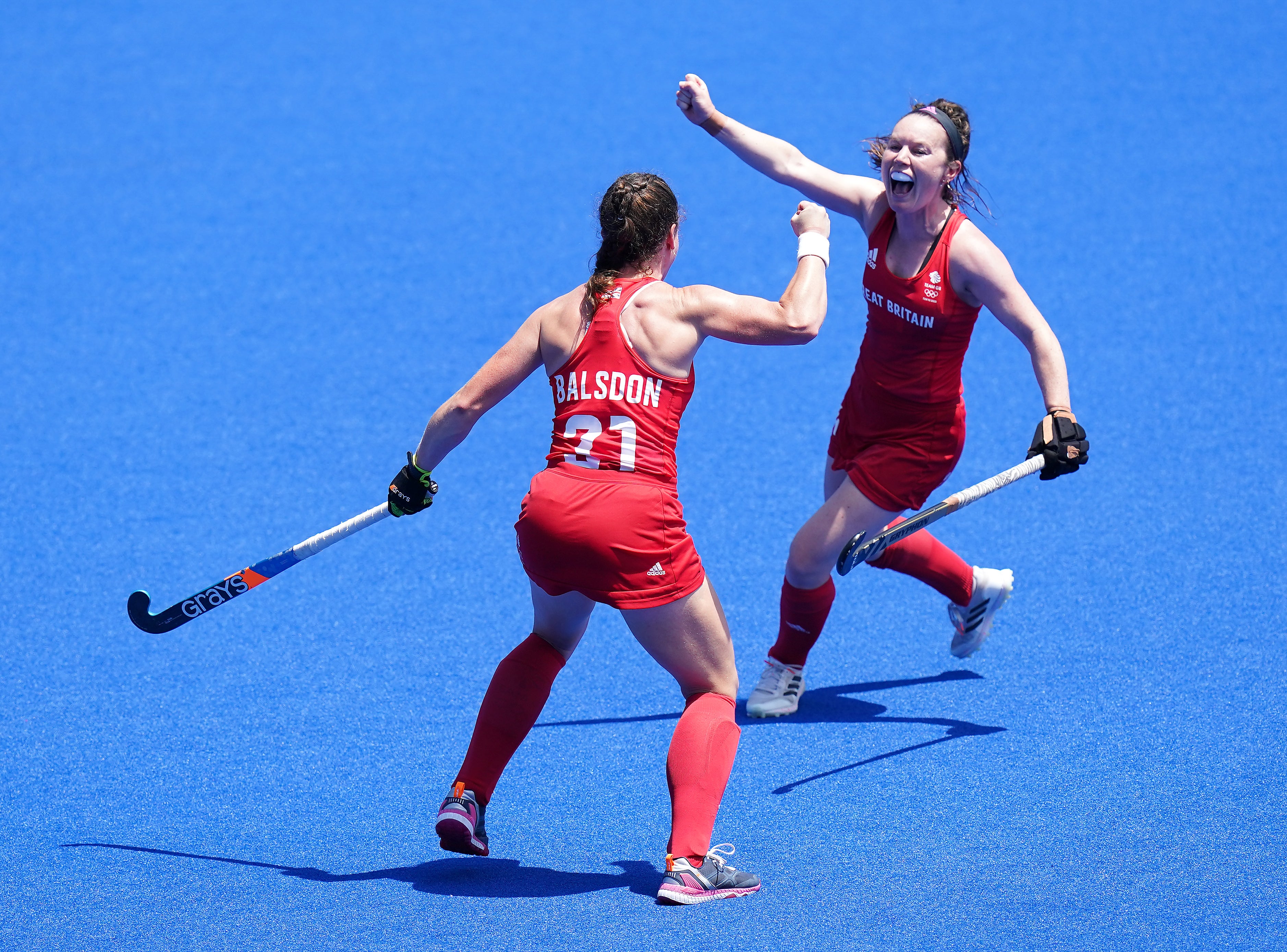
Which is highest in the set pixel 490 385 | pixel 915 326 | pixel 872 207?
pixel 872 207

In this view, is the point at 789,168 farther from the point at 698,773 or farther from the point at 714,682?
the point at 698,773

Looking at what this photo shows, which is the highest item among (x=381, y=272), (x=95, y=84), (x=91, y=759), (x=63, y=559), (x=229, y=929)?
(x=95, y=84)

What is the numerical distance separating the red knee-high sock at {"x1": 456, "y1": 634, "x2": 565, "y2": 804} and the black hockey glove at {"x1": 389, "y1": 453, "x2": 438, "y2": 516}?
0.49 metres

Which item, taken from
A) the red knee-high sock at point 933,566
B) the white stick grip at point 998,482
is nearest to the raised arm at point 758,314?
the white stick grip at point 998,482

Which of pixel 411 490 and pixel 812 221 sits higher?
pixel 812 221

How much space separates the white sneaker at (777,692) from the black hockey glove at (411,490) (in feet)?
4.47

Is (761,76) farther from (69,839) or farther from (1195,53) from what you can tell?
(69,839)

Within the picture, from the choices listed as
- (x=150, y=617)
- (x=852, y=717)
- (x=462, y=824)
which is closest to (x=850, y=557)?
(x=852, y=717)

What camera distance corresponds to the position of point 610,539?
10.7ft

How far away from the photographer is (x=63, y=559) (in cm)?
554

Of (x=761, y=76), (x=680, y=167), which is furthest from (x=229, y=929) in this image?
(x=761, y=76)

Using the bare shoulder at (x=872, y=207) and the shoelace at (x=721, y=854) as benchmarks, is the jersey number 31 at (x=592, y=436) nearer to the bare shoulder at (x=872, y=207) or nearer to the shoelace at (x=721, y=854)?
the shoelace at (x=721, y=854)

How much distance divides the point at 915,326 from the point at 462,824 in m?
1.95

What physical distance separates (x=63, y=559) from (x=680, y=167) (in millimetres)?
5189
